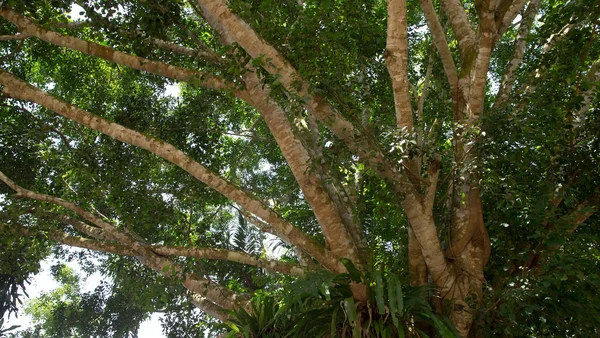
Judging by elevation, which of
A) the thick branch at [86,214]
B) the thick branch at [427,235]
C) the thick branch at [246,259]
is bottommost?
the thick branch at [427,235]

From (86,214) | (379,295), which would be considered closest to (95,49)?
(86,214)

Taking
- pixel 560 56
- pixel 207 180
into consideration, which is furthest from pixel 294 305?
pixel 560 56

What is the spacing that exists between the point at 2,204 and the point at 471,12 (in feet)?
22.0

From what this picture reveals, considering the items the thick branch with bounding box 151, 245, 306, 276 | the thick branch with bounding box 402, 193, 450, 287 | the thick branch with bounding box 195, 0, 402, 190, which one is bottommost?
the thick branch with bounding box 402, 193, 450, 287

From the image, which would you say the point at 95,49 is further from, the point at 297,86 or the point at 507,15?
the point at 507,15

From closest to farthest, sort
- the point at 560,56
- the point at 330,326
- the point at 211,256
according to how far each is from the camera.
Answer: the point at 330,326
the point at 560,56
the point at 211,256

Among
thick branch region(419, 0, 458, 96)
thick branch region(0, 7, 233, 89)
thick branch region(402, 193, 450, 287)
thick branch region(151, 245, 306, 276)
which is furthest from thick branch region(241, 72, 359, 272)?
thick branch region(419, 0, 458, 96)

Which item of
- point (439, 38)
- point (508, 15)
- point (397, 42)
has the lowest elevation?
point (397, 42)

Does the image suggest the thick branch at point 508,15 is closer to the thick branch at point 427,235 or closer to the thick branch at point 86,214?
the thick branch at point 427,235

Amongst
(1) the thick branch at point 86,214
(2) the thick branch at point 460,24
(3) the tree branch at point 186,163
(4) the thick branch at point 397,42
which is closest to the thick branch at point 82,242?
(1) the thick branch at point 86,214

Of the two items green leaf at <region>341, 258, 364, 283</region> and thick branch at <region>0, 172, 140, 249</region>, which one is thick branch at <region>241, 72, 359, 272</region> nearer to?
green leaf at <region>341, 258, 364, 283</region>

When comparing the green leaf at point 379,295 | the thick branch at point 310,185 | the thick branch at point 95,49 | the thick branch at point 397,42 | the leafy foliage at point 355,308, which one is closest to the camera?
the green leaf at point 379,295

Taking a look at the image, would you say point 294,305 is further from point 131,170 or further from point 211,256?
point 131,170

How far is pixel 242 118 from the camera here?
983 cm
